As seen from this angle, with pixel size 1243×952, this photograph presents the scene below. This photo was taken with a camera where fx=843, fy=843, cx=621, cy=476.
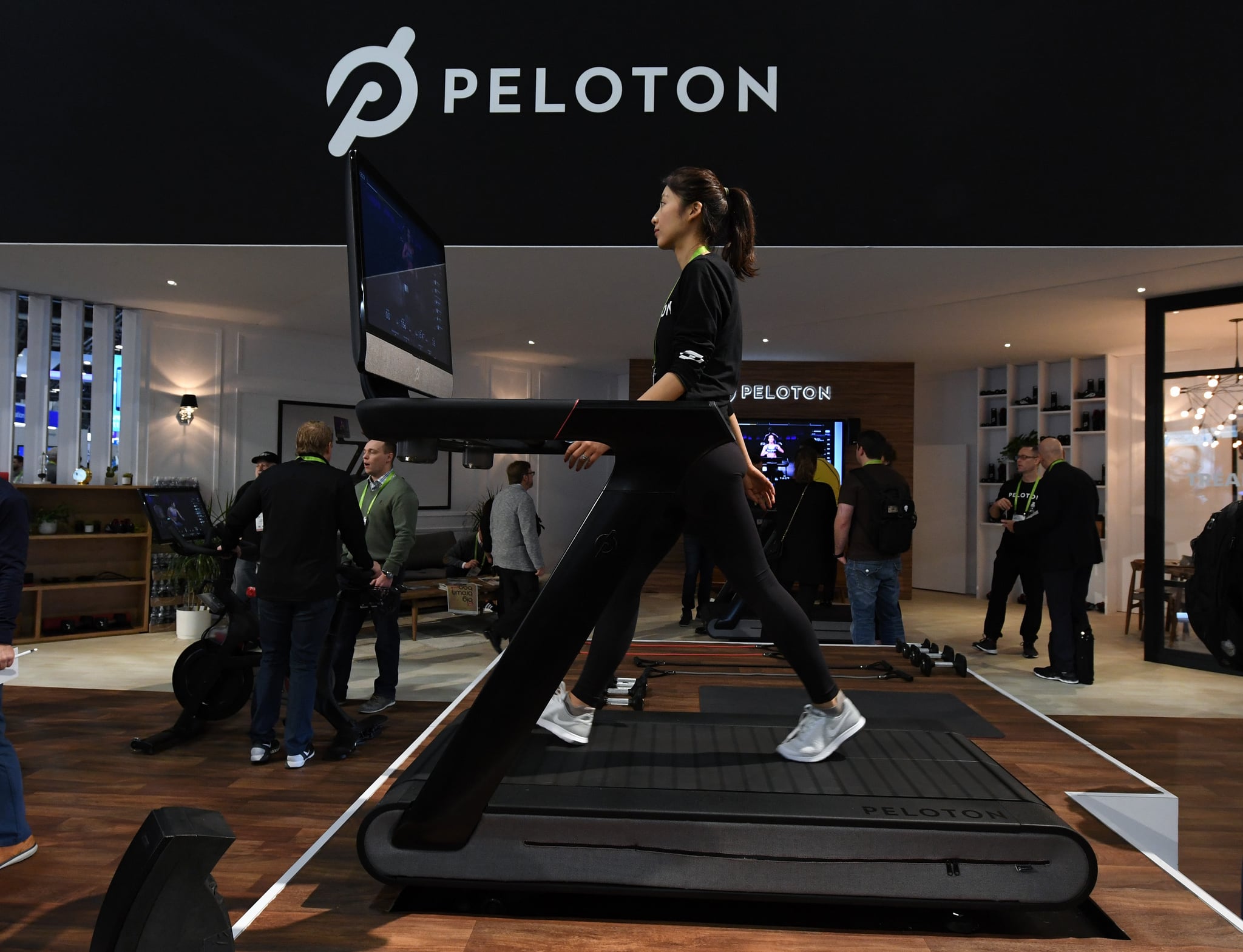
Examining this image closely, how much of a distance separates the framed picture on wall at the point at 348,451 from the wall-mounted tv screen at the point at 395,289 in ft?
20.1

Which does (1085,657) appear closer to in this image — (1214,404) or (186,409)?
(1214,404)

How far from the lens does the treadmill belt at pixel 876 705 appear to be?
115 inches

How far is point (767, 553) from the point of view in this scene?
6.16 meters

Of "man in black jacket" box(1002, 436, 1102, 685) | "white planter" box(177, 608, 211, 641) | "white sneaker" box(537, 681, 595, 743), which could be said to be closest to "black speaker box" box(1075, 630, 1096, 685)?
"man in black jacket" box(1002, 436, 1102, 685)

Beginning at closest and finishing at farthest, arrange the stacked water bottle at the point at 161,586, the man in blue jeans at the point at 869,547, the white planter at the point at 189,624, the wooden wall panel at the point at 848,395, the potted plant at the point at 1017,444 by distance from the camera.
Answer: the man in blue jeans at the point at 869,547 → the white planter at the point at 189,624 → the stacked water bottle at the point at 161,586 → the potted plant at the point at 1017,444 → the wooden wall panel at the point at 848,395

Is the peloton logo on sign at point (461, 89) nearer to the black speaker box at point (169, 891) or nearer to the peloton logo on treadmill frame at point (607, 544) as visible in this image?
the peloton logo on treadmill frame at point (607, 544)

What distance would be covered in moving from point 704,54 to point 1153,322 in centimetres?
426

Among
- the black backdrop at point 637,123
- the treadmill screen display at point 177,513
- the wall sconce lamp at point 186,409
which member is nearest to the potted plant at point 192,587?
the wall sconce lamp at point 186,409

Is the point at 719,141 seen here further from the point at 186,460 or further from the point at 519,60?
the point at 186,460

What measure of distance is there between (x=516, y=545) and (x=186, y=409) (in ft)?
14.0

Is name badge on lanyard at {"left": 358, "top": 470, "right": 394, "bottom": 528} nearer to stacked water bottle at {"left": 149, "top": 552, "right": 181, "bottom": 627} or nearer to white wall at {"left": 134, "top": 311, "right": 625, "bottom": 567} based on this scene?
stacked water bottle at {"left": 149, "top": 552, "right": 181, "bottom": 627}

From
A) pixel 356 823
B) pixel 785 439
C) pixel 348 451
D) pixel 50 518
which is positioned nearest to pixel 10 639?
pixel 356 823

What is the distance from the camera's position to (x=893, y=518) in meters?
5.27

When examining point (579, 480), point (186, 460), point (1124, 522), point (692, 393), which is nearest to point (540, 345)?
point (579, 480)
